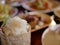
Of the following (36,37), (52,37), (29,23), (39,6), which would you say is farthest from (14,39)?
(39,6)

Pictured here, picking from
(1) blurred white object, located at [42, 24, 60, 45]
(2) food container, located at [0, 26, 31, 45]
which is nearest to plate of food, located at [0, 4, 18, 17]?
(1) blurred white object, located at [42, 24, 60, 45]

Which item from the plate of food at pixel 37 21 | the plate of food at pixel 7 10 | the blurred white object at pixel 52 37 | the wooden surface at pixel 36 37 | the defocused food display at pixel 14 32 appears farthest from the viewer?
the plate of food at pixel 7 10

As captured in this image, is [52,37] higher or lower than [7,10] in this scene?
lower

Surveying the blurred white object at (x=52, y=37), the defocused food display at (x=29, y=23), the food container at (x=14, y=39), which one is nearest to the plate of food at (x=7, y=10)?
the defocused food display at (x=29, y=23)

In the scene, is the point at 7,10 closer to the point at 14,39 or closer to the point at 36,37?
the point at 36,37

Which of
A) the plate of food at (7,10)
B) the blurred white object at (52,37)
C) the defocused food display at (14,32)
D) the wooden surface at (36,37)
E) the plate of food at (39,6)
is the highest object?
the plate of food at (39,6)

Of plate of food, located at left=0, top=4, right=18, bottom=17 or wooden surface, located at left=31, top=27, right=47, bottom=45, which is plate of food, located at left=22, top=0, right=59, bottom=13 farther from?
wooden surface, located at left=31, top=27, right=47, bottom=45

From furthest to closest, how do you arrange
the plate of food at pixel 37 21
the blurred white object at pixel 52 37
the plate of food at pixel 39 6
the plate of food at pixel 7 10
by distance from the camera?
1. the plate of food at pixel 39 6
2. the plate of food at pixel 7 10
3. the plate of food at pixel 37 21
4. the blurred white object at pixel 52 37

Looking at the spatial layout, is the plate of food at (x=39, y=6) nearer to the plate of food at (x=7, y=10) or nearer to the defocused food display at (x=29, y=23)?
the defocused food display at (x=29, y=23)

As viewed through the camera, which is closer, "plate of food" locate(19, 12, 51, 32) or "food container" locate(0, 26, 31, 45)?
"food container" locate(0, 26, 31, 45)

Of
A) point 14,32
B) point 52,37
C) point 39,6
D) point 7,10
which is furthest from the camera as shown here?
point 39,6
